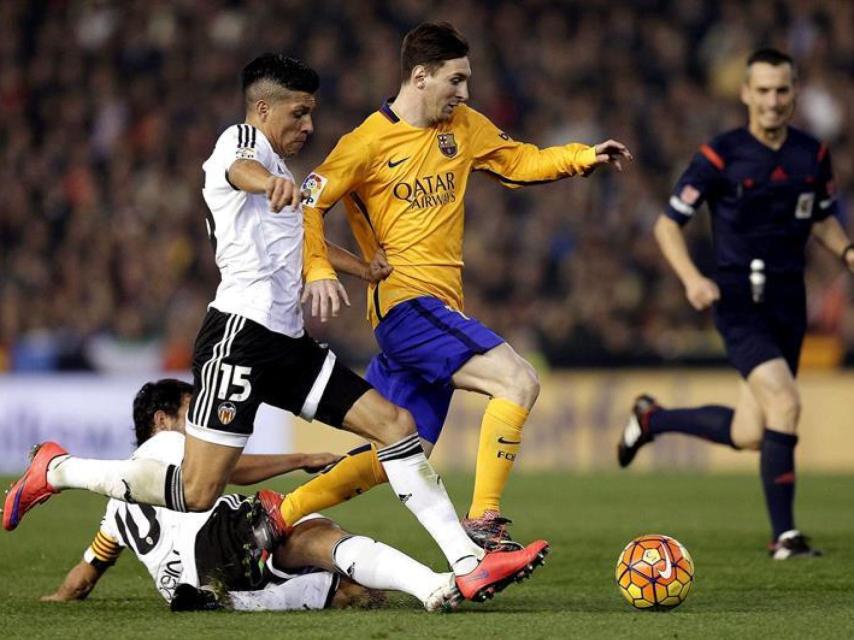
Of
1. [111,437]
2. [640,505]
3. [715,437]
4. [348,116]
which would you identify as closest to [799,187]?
[715,437]

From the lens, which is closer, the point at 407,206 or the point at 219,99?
the point at 407,206

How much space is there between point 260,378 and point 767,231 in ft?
11.7

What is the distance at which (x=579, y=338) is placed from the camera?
15.1 metres

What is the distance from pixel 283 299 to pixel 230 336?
0.81 ft

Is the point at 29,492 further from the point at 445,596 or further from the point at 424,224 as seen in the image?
the point at 424,224

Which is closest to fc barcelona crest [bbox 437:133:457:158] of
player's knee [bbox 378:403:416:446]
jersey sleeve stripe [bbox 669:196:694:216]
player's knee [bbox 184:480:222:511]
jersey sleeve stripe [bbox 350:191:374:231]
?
jersey sleeve stripe [bbox 350:191:374:231]

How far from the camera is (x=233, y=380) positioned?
5.86 meters

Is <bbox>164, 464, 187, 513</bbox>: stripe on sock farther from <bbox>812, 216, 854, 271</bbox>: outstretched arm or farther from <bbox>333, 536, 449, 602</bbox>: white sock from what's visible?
<bbox>812, 216, 854, 271</bbox>: outstretched arm

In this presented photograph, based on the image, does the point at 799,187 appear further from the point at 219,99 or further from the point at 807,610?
the point at 219,99

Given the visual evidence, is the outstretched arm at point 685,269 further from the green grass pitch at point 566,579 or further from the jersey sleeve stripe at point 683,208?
the green grass pitch at point 566,579

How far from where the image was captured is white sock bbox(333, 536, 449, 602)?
583cm

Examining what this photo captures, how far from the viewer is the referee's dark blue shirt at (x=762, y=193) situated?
8.43 m

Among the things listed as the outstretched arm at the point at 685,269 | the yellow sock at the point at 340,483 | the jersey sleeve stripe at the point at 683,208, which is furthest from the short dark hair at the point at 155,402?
the jersey sleeve stripe at the point at 683,208

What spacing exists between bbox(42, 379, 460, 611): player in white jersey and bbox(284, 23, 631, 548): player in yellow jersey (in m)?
0.37
